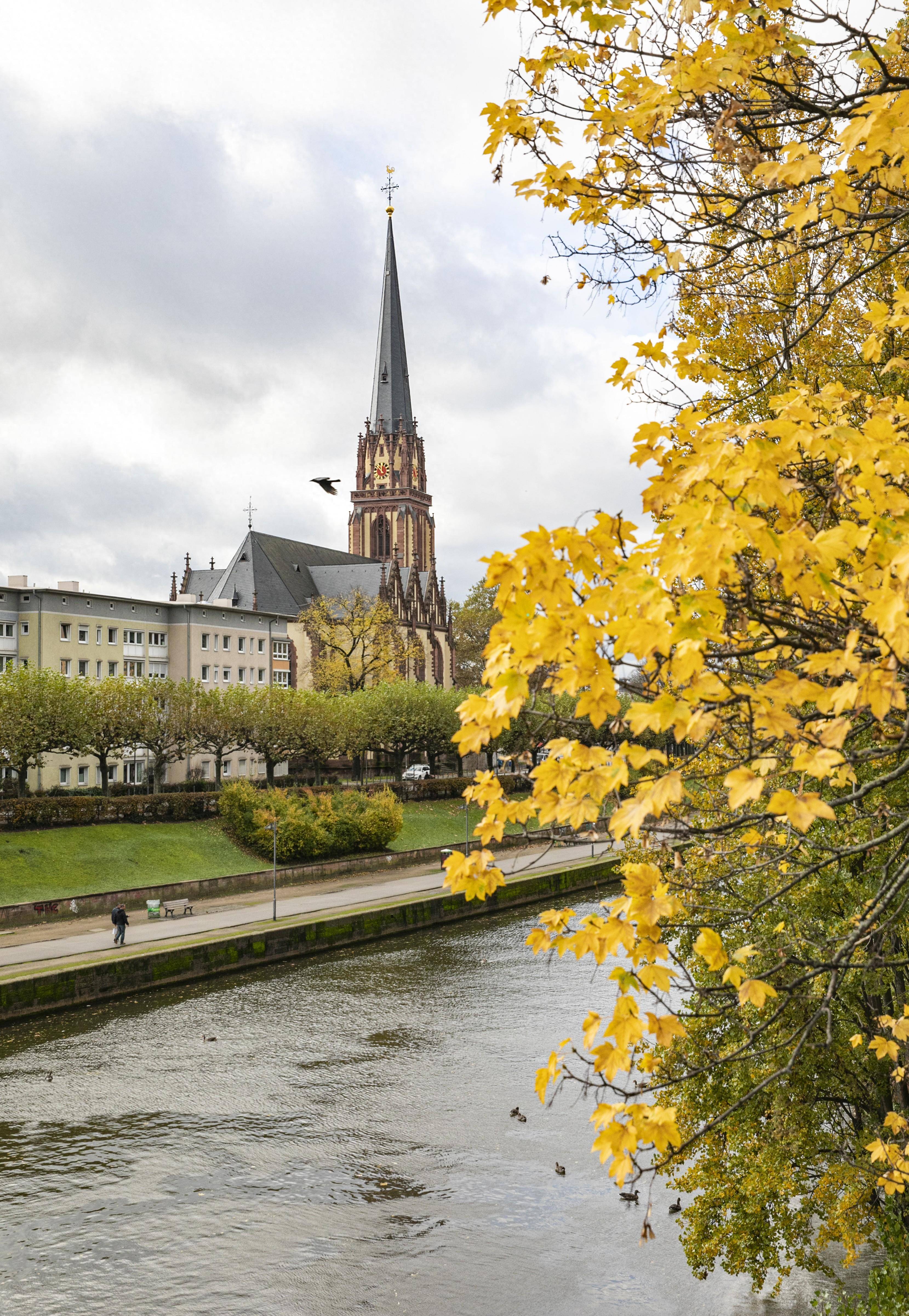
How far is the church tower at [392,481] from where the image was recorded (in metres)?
135

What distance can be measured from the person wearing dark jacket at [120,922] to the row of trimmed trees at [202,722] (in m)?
16.9

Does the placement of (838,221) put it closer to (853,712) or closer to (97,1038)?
(853,712)

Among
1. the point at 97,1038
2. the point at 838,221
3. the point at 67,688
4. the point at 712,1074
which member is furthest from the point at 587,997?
the point at 67,688

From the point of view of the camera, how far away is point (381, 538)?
5556 inches

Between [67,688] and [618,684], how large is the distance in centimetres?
5319

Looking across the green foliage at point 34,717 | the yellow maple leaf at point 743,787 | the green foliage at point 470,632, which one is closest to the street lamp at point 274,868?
the green foliage at point 34,717

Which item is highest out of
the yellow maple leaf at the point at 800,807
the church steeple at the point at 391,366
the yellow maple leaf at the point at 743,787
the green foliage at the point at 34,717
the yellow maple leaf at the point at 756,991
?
the church steeple at the point at 391,366

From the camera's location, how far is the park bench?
43.4m

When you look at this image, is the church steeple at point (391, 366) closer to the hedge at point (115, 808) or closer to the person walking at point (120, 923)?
the hedge at point (115, 808)

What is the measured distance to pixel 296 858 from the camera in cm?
5631

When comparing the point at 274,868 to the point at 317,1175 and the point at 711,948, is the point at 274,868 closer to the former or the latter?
the point at 317,1175

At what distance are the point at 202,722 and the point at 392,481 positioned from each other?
269 feet

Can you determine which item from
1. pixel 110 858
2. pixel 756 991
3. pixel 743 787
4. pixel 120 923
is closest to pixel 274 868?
pixel 110 858

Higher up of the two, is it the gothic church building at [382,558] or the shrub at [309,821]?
the gothic church building at [382,558]
